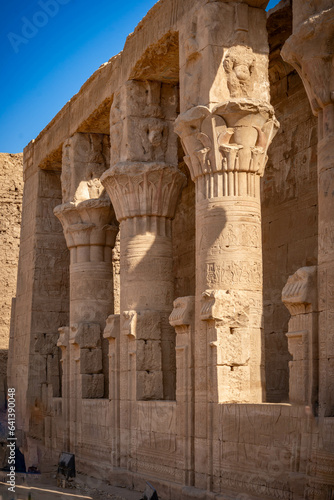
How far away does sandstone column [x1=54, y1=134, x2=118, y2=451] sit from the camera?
47.1 feet

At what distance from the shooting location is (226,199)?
9875 millimetres

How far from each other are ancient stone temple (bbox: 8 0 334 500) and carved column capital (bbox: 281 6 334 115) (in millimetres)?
18

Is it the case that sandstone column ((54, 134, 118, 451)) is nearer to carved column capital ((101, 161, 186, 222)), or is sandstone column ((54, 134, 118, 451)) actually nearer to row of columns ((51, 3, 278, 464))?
row of columns ((51, 3, 278, 464))

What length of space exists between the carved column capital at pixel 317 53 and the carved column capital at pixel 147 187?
428 cm

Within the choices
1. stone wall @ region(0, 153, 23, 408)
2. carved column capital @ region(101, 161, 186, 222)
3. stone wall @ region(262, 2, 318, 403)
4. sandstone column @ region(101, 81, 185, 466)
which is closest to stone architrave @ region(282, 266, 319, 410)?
sandstone column @ region(101, 81, 185, 466)

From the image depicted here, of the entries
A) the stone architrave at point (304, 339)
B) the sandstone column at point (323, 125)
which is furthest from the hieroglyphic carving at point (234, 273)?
the sandstone column at point (323, 125)

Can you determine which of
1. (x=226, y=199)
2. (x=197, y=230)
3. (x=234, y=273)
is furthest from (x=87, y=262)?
(x=234, y=273)

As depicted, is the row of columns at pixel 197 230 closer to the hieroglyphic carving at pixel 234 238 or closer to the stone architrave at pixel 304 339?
the hieroglyphic carving at pixel 234 238

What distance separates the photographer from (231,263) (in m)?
9.74

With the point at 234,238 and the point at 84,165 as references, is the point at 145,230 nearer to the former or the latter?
the point at 234,238

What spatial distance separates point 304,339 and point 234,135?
2994 mm

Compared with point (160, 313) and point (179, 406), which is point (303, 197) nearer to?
point (160, 313)

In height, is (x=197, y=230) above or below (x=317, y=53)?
below

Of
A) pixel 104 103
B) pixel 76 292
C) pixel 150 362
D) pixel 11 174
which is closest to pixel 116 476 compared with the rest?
pixel 150 362
